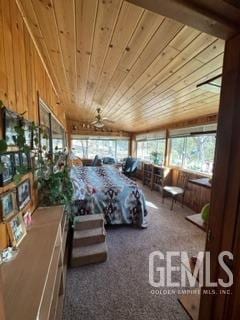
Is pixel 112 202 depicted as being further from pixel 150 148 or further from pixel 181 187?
pixel 150 148

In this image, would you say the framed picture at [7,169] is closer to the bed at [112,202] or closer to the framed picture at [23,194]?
the framed picture at [23,194]

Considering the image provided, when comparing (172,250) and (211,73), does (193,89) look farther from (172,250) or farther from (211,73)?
(172,250)

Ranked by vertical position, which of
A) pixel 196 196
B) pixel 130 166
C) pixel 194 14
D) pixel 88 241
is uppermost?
pixel 194 14

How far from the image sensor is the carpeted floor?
4.90 ft

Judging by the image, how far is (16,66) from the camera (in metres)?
1.20

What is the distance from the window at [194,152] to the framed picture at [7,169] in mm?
3493

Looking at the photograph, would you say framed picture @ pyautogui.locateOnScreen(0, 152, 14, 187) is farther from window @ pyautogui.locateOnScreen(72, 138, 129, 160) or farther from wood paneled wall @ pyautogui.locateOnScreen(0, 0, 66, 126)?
window @ pyautogui.locateOnScreen(72, 138, 129, 160)

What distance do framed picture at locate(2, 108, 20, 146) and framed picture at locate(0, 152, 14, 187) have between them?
0.27 feet

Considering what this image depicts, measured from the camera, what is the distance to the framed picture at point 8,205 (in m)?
0.92

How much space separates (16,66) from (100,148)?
661 cm

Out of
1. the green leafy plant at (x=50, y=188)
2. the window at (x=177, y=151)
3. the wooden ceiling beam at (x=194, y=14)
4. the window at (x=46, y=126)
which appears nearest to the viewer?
the wooden ceiling beam at (x=194, y=14)

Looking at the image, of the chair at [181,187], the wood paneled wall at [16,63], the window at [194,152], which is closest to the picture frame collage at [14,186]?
the wood paneled wall at [16,63]

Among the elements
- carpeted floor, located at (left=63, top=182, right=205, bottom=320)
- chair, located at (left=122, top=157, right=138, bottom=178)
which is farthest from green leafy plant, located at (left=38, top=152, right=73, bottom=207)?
chair, located at (left=122, top=157, right=138, bottom=178)

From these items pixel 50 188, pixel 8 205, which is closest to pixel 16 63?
pixel 8 205
